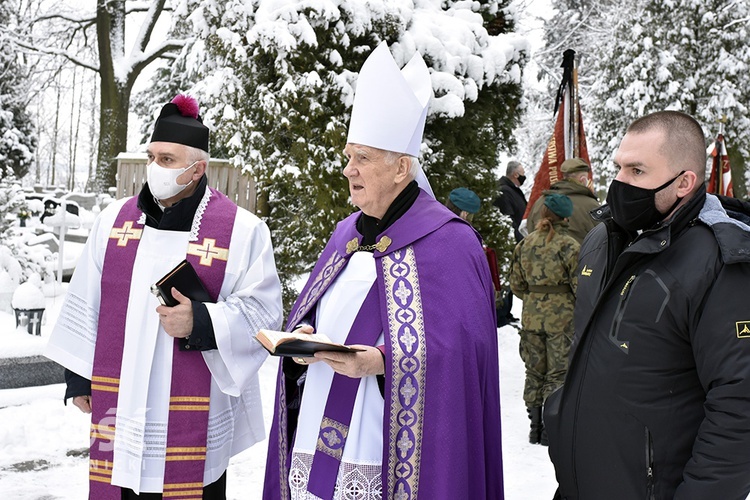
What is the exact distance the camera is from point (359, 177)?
2.92 m

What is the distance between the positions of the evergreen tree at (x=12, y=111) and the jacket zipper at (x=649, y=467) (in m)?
17.4

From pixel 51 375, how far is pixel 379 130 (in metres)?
5.09

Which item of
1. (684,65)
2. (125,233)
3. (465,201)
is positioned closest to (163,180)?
(125,233)

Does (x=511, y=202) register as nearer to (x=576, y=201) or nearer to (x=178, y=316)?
(x=576, y=201)

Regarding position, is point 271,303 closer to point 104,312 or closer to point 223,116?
point 104,312

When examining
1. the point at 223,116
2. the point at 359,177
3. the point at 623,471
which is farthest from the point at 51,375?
the point at 623,471

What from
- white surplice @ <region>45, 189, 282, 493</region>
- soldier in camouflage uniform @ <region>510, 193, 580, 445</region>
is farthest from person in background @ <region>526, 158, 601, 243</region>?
white surplice @ <region>45, 189, 282, 493</region>

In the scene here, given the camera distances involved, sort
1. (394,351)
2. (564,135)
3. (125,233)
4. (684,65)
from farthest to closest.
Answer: (684,65) → (564,135) → (125,233) → (394,351)

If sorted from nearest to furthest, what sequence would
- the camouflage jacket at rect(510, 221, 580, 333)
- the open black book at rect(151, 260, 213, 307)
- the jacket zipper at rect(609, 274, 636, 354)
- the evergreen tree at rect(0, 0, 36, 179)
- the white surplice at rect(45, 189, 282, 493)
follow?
the jacket zipper at rect(609, 274, 636, 354) < the open black book at rect(151, 260, 213, 307) < the white surplice at rect(45, 189, 282, 493) < the camouflage jacket at rect(510, 221, 580, 333) < the evergreen tree at rect(0, 0, 36, 179)

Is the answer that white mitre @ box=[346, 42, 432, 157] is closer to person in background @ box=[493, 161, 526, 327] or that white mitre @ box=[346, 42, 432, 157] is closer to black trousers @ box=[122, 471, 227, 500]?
black trousers @ box=[122, 471, 227, 500]

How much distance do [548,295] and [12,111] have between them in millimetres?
22284

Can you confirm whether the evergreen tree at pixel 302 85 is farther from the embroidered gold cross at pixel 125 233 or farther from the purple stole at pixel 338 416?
the purple stole at pixel 338 416

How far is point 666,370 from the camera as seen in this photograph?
2.43 metres

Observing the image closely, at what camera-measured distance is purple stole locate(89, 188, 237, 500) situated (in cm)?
333
